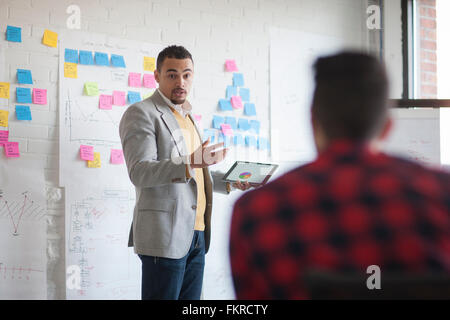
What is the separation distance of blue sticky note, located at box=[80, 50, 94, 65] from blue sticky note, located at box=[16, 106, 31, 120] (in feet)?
1.26

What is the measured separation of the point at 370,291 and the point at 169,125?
1374 millimetres

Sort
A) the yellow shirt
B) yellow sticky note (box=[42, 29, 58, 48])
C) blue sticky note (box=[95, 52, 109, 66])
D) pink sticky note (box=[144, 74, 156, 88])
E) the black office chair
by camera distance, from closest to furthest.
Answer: the black office chair, the yellow shirt, yellow sticky note (box=[42, 29, 58, 48]), blue sticky note (box=[95, 52, 109, 66]), pink sticky note (box=[144, 74, 156, 88])

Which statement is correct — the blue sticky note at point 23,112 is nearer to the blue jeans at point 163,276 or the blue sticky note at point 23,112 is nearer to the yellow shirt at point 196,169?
the yellow shirt at point 196,169

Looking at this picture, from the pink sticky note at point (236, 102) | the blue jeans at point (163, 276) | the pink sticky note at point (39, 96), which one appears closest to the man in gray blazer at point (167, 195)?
the blue jeans at point (163, 276)

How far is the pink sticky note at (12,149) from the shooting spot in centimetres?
242

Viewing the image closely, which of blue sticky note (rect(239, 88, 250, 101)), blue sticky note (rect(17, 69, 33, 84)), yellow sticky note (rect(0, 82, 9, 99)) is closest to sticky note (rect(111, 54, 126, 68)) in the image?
blue sticky note (rect(17, 69, 33, 84))

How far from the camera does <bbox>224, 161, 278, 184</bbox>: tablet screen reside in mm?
2219

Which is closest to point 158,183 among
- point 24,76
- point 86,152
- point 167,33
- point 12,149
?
point 86,152

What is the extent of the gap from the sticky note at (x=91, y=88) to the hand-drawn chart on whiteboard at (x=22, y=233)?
50 centimetres

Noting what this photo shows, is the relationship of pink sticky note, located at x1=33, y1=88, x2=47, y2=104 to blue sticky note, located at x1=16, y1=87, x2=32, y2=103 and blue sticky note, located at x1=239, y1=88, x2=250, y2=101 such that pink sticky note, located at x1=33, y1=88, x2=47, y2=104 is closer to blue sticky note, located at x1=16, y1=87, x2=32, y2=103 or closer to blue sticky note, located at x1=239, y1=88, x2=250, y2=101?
blue sticky note, located at x1=16, y1=87, x2=32, y2=103

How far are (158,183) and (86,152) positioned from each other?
2.95 ft

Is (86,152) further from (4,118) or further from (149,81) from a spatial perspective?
(149,81)
